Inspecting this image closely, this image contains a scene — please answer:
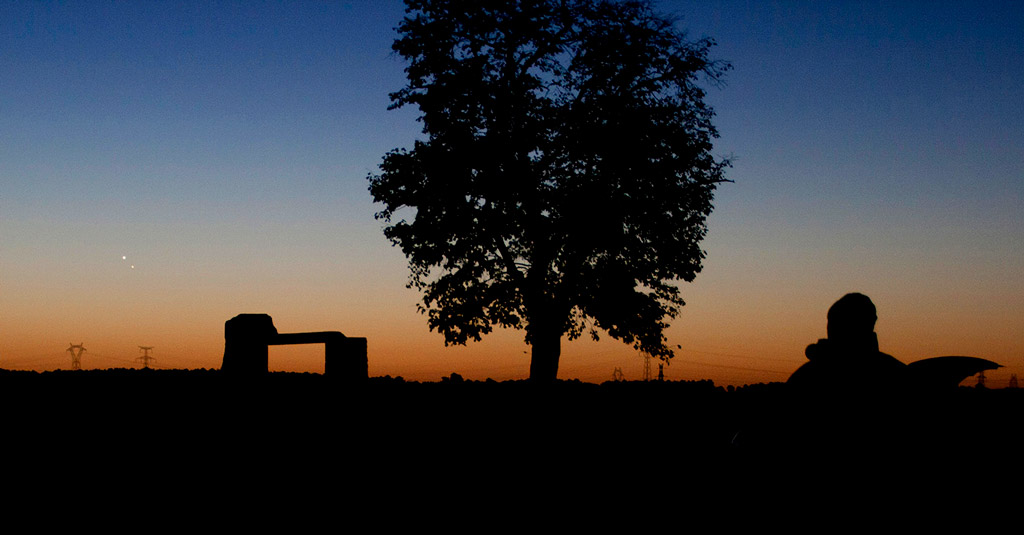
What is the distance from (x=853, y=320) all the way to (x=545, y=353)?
2086 centimetres

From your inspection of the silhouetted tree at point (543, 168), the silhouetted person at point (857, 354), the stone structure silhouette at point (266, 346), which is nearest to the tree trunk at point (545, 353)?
the silhouetted tree at point (543, 168)

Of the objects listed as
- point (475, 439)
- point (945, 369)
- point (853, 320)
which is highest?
point (853, 320)

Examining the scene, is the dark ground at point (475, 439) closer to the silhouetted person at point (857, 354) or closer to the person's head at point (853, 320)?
the silhouetted person at point (857, 354)

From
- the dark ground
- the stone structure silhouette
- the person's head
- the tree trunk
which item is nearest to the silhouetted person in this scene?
the person's head

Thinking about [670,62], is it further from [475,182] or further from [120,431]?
[120,431]

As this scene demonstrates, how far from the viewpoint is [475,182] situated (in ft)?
84.3

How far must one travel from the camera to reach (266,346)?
16.3 m

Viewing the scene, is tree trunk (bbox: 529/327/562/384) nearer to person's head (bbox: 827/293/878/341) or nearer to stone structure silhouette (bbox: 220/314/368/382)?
stone structure silhouette (bbox: 220/314/368/382)

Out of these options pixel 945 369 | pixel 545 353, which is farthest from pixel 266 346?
pixel 945 369

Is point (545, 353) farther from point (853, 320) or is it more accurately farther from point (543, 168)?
point (853, 320)

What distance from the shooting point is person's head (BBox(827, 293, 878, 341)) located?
16.9ft

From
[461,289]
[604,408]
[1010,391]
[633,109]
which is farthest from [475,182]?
[1010,391]

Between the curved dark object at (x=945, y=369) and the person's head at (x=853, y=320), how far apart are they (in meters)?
0.38

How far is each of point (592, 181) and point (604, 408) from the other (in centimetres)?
1279
